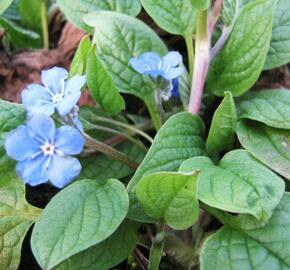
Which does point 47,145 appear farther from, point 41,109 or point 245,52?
point 245,52

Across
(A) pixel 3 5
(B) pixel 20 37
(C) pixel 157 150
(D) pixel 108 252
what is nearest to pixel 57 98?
(C) pixel 157 150

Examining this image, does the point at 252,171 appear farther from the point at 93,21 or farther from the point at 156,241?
the point at 93,21

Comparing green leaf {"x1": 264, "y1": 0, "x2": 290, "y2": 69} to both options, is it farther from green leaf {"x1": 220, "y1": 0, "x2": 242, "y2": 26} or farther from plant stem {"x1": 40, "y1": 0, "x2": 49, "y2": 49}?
plant stem {"x1": 40, "y1": 0, "x2": 49, "y2": 49}

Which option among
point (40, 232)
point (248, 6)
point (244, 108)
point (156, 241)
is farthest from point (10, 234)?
point (248, 6)

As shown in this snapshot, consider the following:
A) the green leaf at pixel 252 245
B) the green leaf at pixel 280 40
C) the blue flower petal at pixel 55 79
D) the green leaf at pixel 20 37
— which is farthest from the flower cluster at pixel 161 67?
the green leaf at pixel 20 37

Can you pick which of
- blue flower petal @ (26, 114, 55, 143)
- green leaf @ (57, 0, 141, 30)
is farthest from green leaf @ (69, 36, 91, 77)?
green leaf @ (57, 0, 141, 30)

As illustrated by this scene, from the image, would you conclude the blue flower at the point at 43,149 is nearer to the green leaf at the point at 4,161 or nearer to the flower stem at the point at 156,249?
the green leaf at the point at 4,161
